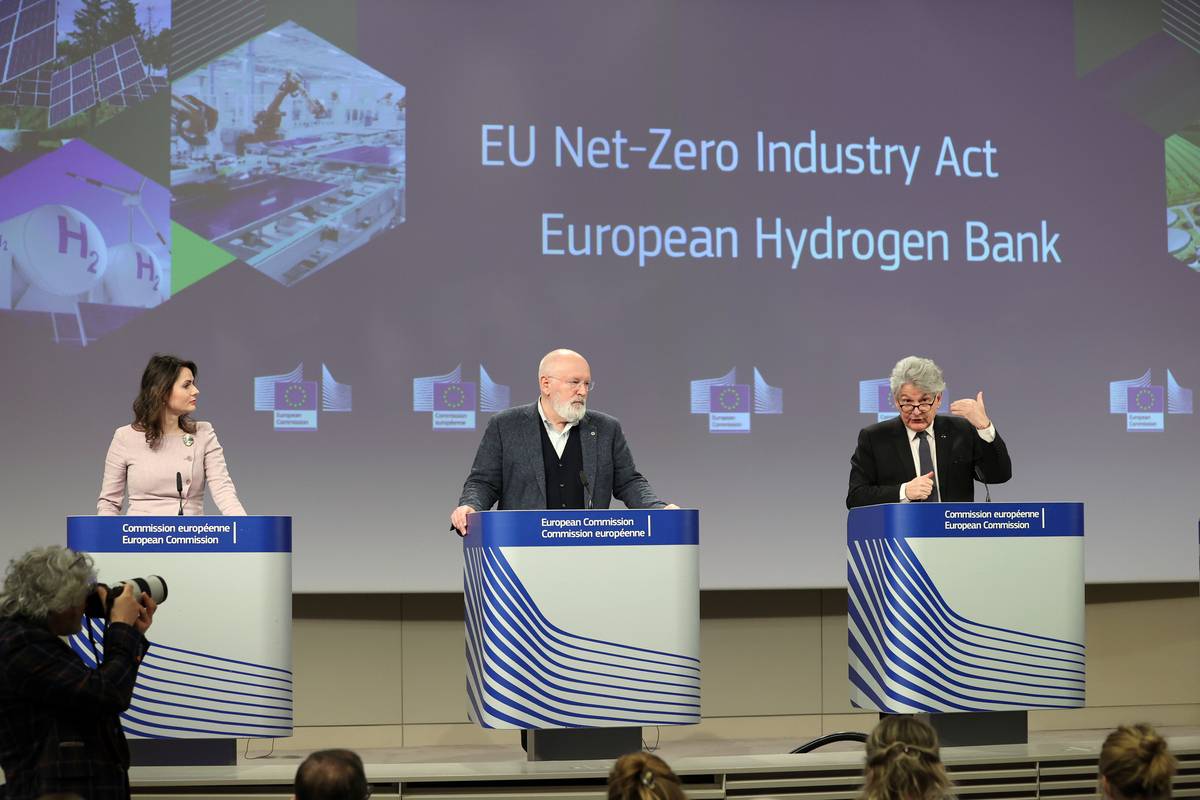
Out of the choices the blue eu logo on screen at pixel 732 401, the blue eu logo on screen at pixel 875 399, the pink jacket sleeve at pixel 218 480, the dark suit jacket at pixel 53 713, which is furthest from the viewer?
the blue eu logo on screen at pixel 875 399

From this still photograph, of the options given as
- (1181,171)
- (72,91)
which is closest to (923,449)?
(1181,171)

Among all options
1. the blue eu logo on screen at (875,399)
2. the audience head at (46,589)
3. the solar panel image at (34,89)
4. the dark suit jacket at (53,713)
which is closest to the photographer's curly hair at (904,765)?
the dark suit jacket at (53,713)

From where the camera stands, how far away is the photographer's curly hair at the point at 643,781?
248 cm

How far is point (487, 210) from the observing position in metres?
6.37

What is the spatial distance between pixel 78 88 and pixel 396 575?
8.63 ft

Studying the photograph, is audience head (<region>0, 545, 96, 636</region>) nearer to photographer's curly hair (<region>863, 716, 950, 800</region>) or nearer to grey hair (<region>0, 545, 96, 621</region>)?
grey hair (<region>0, 545, 96, 621</region>)

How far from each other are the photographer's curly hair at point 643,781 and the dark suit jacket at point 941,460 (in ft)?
7.40

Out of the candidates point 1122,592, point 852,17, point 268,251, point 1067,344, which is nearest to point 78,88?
point 268,251

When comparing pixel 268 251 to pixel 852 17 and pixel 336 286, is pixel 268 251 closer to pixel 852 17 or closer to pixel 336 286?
pixel 336 286

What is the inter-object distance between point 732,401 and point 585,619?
8.67 ft

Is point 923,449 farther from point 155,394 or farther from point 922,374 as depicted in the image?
point 155,394

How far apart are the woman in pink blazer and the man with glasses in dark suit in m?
2.17

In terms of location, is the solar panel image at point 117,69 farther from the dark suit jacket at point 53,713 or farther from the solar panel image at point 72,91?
the dark suit jacket at point 53,713

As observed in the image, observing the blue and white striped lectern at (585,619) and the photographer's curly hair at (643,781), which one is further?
the blue and white striped lectern at (585,619)
